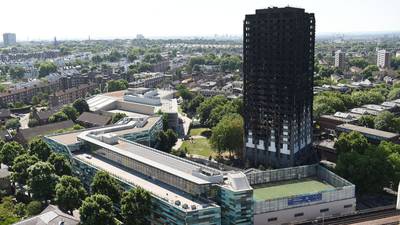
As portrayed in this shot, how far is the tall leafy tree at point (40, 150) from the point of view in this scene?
65.9m

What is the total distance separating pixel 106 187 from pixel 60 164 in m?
13.3

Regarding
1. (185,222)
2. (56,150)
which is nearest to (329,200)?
(185,222)

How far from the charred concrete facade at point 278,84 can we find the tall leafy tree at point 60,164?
28464 millimetres

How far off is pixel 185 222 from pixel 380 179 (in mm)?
29009

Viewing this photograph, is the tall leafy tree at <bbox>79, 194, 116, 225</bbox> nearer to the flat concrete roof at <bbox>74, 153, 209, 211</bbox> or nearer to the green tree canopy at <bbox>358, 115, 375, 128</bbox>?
the flat concrete roof at <bbox>74, 153, 209, 211</bbox>

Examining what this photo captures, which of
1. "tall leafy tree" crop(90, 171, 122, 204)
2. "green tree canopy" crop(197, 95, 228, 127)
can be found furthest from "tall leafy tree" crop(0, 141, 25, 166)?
"green tree canopy" crop(197, 95, 228, 127)

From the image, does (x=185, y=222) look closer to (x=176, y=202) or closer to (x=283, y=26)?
(x=176, y=202)

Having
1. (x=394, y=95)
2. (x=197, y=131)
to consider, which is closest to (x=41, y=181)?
(x=197, y=131)

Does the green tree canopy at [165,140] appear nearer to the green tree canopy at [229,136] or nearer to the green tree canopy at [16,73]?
the green tree canopy at [229,136]

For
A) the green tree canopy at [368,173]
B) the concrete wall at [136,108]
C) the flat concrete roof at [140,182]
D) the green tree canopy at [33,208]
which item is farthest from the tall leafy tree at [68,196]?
the concrete wall at [136,108]

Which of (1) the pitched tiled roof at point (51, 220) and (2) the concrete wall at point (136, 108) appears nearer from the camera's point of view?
(1) the pitched tiled roof at point (51, 220)

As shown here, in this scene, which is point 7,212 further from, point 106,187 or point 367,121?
point 367,121

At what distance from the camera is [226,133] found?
7488 cm

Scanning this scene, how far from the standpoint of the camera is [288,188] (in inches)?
2184
